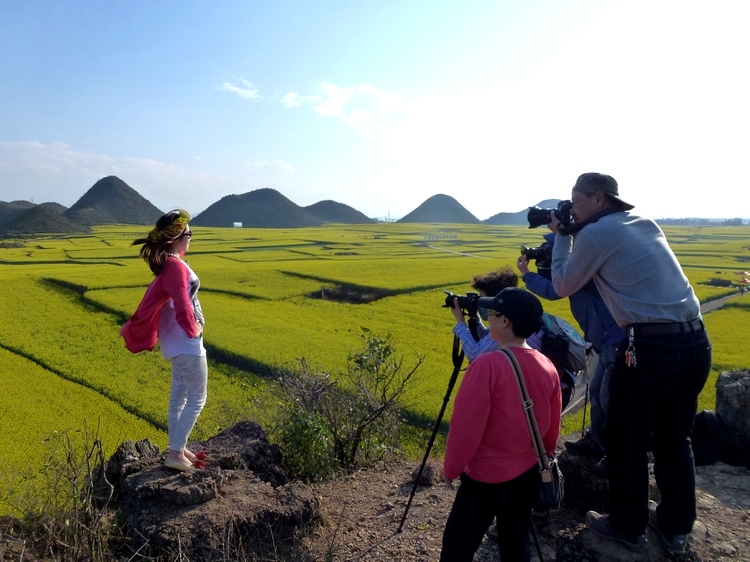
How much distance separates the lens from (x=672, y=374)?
2.42 m

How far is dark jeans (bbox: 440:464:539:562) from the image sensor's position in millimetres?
2113

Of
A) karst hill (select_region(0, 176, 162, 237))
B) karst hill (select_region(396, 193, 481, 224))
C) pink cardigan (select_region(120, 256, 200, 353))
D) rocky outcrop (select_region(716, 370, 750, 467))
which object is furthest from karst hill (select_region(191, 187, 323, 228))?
pink cardigan (select_region(120, 256, 200, 353))

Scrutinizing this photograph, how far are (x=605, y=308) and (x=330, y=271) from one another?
1907 cm

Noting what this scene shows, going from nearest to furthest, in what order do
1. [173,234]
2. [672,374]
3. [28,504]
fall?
[672,374] < [28,504] < [173,234]

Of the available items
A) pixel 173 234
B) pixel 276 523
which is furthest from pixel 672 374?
pixel 173 234

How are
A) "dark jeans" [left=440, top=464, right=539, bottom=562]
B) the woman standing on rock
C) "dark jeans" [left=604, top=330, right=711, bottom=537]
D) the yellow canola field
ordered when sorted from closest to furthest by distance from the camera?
1. "dark jeans" [left=440, top=464, right=539, bottom=562]
2. "dark jeans" [left=604, top=330, right=711, bottom=537]
3. the woman standing on rock
4. the yellow canola field

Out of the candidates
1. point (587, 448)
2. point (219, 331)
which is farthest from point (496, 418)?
point (219, 331)

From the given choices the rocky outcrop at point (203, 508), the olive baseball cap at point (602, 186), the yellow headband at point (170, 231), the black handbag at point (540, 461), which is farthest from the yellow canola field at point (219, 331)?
the olive baseball cap at point (602, 186)

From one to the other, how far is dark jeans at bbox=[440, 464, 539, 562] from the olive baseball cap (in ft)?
4.54

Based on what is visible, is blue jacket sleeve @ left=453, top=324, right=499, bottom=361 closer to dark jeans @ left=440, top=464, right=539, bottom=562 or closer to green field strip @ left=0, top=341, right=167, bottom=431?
dark jeans @ left=440, top=464, right=539, bottom=562

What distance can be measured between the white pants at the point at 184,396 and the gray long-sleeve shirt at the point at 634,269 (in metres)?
2.15

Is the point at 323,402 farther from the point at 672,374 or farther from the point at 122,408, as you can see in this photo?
the point at 122,408

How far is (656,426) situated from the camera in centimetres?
262

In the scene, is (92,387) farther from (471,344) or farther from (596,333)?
(596,333)
